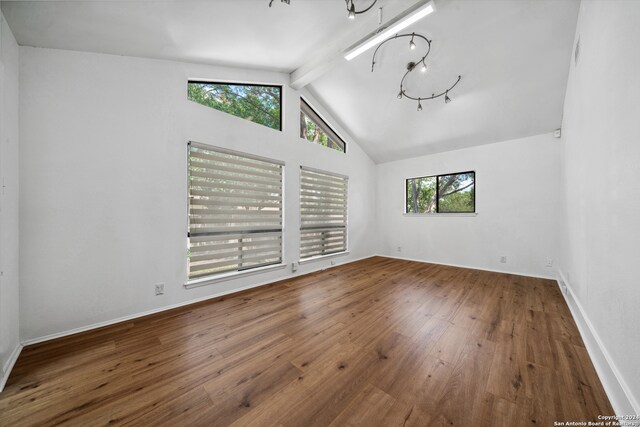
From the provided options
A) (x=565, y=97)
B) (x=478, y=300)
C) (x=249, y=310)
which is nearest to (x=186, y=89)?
(x=249, y=310)

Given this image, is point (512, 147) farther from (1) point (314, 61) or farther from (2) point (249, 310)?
(2) point (249, 310)

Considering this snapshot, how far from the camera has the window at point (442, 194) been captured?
14.8 feet

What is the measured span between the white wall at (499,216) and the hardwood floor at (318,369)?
5.47 feet

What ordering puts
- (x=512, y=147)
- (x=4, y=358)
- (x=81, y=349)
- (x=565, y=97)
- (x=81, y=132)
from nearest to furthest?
1. (x=4, y=358)
2. (x=81, y=349)
3. (x=81, y=132)
4. (x=565, y=97)
5. (x=512, y=147)

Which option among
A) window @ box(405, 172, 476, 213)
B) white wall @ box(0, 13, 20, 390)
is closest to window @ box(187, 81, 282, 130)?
white wall @ box(0, 13, 20, 390)

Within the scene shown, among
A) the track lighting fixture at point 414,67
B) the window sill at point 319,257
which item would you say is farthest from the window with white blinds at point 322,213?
the track lighting fixture at point 414,67

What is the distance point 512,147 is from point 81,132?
6.11 meters

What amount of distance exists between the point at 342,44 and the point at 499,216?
407cm

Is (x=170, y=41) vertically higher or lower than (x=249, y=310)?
higher

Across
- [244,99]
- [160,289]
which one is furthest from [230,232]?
[244,99]

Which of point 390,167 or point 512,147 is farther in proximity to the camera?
point 390,167

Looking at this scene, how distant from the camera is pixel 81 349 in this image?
5.71 feet

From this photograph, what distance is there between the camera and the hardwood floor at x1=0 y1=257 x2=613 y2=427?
1167 mm

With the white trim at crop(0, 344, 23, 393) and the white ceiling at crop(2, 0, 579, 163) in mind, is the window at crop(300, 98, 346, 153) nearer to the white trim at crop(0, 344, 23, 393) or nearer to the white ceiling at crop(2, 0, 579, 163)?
the white ceiling at crop(2, 0, 579, 163)
